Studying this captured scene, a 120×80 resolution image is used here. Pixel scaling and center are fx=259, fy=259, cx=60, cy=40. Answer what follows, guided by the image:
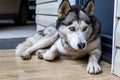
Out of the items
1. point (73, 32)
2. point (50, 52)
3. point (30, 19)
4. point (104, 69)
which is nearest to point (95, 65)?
point (104, 69)

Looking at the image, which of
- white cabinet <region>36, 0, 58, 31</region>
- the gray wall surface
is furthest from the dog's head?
white cabinet <region>36, 0, 58, 31</region>

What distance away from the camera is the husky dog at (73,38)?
1663 millimetres

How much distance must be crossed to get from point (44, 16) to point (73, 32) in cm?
191

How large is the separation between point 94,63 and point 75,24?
0.93ft

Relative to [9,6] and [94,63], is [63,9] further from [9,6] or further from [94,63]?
[9,6]

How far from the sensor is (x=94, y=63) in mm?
1664

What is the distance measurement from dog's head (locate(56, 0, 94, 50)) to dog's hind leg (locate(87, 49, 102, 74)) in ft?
0.42

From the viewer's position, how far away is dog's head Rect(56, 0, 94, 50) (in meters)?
1.64

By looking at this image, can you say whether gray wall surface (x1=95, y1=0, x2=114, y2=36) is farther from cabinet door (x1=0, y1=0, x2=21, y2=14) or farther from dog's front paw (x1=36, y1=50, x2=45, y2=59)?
cabinet door (x1=0, y1=0, x2=21, y2=14)

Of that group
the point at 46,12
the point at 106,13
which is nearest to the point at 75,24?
the point at 106,13

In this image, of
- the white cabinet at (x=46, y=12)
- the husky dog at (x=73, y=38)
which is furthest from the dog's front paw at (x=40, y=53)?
the white cabinet at (x=46, y=12)

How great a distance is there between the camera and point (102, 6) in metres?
2.15

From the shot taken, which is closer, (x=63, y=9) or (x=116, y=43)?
(x=116, y=43)

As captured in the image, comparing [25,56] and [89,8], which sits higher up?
[89,8]
